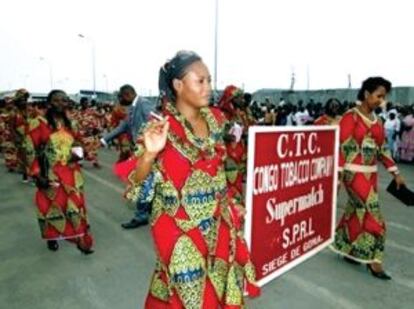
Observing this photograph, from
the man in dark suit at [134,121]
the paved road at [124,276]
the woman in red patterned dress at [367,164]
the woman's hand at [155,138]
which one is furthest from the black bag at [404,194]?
the woman's hand at [155,138]

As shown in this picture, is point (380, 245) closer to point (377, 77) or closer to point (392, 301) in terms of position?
point (392, 301)

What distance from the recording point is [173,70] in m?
2.48

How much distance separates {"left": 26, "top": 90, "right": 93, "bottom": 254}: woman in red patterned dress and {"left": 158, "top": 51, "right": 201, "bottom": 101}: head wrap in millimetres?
3195

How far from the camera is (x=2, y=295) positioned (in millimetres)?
4539

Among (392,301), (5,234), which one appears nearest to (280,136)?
(392,301)

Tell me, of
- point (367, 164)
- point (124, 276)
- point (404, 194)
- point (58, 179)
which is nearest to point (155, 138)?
point (124, 276)

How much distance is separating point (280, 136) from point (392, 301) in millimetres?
2390

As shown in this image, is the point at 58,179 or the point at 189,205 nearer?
the point at 189,205

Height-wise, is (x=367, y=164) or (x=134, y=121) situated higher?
(x=134, y=121)

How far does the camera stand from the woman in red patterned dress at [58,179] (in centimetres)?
561

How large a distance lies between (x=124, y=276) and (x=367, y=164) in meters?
2.52

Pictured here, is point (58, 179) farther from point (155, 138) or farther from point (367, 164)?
point (155, 138)

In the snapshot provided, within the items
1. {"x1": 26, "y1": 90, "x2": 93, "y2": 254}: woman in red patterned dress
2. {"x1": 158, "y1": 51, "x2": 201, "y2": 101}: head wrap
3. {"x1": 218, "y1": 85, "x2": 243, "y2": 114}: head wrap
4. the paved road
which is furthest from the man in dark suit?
{"x1": 158, "y1": 51, "x2": 201, "y2": 101}: head wrap

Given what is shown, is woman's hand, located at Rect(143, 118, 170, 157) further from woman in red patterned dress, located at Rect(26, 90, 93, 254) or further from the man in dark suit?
the man in dark suit
